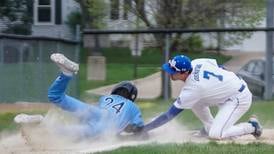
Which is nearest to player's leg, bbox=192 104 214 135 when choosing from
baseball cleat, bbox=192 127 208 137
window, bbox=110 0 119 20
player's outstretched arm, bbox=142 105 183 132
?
baseball cleat, bbox=192 127 208 137

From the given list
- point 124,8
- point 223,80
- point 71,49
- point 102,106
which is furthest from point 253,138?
point 124,8

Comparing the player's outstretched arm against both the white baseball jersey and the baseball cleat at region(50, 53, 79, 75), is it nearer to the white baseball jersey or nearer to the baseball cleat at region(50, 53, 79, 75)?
the white baseball jersey

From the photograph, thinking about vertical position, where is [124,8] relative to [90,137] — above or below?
above

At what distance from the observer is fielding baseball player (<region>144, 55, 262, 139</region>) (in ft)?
35.4

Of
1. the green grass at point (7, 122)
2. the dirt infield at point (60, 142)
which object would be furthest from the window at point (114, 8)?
the dirt infield at point (60, 142)

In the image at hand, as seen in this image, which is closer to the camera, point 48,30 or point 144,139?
point 144,139

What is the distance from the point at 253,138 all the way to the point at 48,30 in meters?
27.4

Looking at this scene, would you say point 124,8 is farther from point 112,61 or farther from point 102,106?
point 102,106

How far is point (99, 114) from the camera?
35.2ft

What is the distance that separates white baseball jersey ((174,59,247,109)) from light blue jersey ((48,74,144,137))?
0.62 m

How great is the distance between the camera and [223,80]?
35.9ft

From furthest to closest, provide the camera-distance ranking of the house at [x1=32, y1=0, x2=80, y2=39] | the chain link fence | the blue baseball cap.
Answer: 1. the house at [x1=32, y1=0, x2=80, y2=39]
2. the chain link fence
3. the blue baseball cap

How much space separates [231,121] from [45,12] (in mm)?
30188

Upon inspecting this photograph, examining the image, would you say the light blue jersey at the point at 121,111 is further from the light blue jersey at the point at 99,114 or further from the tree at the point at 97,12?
the tree at the point at 97,12
